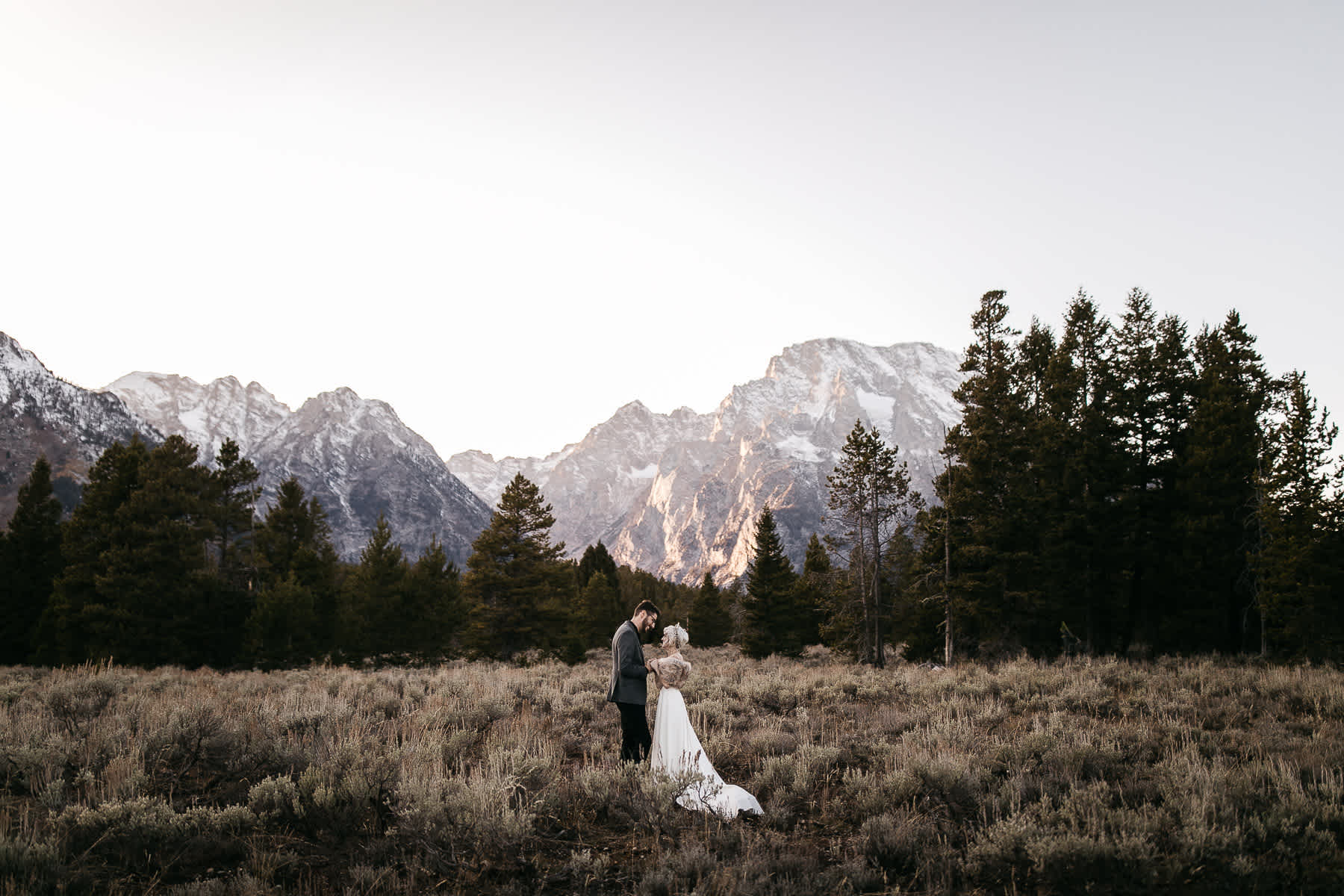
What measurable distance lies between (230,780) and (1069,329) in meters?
30.2

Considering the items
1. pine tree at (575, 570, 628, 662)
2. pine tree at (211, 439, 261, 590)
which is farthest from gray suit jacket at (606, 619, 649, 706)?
pine tree at (575, 570, 628, 662)

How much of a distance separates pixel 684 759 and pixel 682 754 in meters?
0.09

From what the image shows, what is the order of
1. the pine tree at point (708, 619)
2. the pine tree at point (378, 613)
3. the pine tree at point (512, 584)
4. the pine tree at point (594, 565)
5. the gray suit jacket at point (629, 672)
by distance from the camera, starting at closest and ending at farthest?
1. the gray suit jacket at point (629, 672)
2. the pine tree at point (378, 613)
3. the pine tree at point (512, 584)
4. the pine tree at point (708, 619)
5. the pine tree at point (594, 565)

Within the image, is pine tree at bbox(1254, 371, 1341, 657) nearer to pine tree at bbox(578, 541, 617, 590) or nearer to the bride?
the bride

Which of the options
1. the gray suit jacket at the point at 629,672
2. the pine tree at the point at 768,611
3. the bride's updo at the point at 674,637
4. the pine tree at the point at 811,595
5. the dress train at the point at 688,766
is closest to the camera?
the dress train at the point at 688,766

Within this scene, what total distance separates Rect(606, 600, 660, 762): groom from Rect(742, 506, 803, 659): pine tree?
31.6 metres

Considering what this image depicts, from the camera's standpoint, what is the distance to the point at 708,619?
2119 inches

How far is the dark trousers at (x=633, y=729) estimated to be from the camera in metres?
8.27

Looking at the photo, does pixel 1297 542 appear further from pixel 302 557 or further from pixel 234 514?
pixel 234 514

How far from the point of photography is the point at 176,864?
5.08 metres

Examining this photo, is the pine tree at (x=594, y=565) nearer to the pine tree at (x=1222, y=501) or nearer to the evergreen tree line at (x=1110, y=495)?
the evergreen tree line at (x=1110, y=495)

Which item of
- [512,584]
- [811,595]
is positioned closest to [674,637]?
[512,584]

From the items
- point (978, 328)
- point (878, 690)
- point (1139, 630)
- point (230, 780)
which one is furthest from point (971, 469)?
point (230, 780)

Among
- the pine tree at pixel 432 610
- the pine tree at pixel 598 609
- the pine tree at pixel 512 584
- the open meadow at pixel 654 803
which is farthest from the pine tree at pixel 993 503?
the pine tree at pixel 432 610
